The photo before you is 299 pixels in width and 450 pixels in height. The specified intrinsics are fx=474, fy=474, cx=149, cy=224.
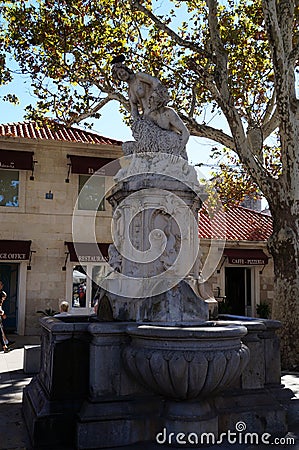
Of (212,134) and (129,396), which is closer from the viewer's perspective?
(129,396)

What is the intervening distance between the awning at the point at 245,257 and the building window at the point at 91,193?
199 inches

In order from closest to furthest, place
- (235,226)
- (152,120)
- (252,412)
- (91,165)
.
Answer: (252,412) → (152,120) → (91,165) → (235,226)

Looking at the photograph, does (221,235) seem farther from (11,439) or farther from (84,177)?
(11,439)

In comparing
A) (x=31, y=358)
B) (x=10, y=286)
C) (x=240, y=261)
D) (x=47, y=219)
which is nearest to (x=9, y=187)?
(x=47, y=219)

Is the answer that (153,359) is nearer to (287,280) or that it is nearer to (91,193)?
(287,280)

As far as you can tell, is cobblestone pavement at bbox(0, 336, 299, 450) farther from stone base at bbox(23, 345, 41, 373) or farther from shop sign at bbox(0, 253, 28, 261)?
shop sign at bbox(0, 253, 28, 261)

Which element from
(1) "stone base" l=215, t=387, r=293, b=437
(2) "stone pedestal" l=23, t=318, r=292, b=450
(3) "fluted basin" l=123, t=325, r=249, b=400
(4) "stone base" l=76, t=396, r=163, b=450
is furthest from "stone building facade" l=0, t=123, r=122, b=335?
(3) "fluted basin" l=123, t=325, r=249, b=400

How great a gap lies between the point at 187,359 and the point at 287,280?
5462mm

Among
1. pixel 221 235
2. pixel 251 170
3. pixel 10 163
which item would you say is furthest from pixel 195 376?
pixel 221 235

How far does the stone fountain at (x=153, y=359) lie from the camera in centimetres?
420

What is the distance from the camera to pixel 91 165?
1623cm

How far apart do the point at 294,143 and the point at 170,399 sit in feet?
20.8

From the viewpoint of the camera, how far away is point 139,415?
435cm

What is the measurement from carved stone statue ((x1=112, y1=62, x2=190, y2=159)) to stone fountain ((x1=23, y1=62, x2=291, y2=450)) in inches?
18.5
